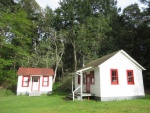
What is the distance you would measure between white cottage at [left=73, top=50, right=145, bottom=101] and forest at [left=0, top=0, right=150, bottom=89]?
846 cm

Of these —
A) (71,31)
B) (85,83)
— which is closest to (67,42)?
(71,31)

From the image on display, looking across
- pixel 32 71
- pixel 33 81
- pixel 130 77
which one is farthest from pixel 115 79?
pixel 32 71

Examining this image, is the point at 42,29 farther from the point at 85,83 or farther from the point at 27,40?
the point at 85,83

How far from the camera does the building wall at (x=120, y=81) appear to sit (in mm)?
15266

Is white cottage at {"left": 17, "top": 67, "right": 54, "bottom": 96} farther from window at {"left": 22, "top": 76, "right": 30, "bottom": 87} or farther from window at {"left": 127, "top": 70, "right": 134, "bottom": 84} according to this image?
window at {"left": 127, "top": 70, "right": 134, "bottom": 84}

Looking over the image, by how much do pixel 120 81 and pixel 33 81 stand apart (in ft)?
46.3

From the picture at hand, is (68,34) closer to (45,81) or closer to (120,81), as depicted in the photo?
(45,81)

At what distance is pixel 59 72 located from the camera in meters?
39.9

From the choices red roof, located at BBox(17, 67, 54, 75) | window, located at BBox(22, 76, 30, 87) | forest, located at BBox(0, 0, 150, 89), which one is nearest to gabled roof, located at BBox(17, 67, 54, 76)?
red roof, located at BBox(17, 67, 54, 75)

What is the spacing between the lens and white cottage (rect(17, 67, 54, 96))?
2350cm

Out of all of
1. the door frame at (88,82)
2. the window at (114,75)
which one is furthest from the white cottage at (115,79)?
the door frame at (88,82)

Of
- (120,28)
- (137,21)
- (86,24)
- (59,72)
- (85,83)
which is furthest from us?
(59,72)

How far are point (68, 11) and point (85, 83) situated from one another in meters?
23.1

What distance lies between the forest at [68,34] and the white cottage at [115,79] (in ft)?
27.8
